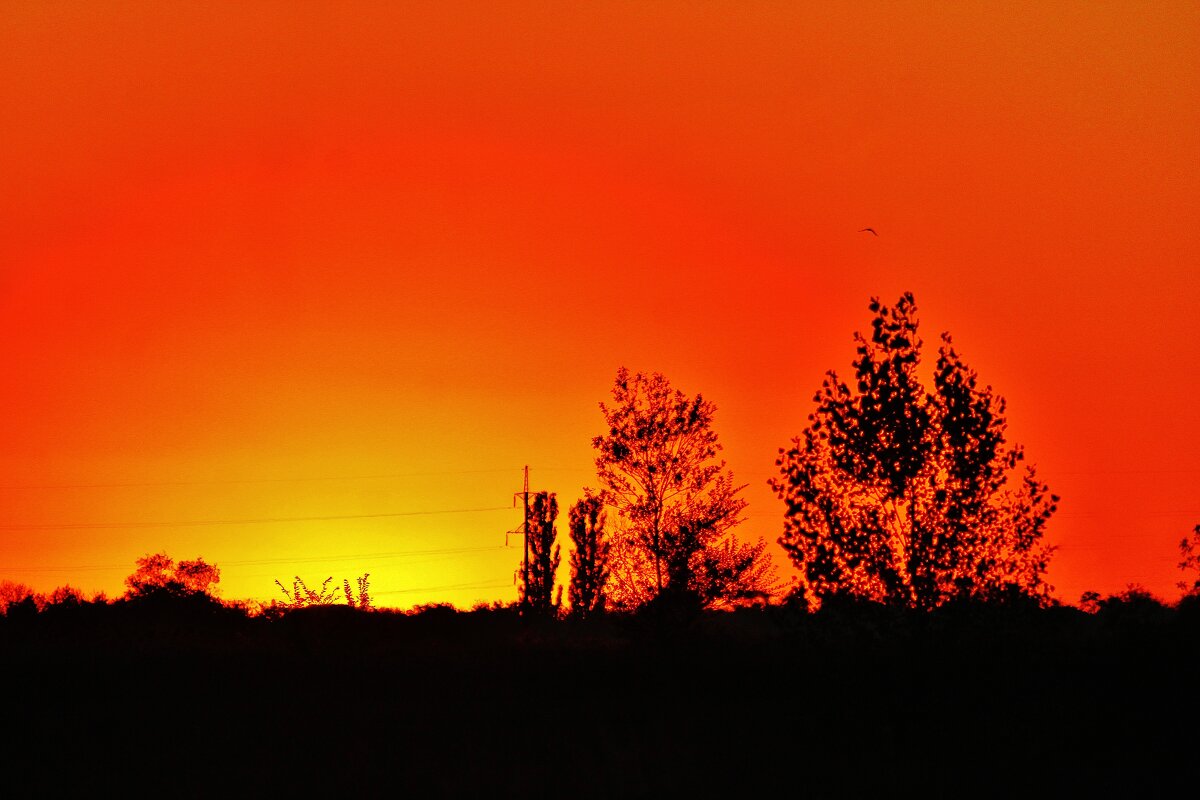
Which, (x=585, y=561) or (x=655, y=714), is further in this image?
(x=585, y=561)

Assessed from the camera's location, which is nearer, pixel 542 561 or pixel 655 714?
pixel 655 714

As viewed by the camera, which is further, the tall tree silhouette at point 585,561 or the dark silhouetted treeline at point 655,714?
the tall tree silhouette at point 585,561

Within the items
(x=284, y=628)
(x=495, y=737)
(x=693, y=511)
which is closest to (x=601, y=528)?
→ (x=284, y=628)

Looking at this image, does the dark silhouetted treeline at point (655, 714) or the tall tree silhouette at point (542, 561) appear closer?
the dark silhouetted treeline at point (655, 714)

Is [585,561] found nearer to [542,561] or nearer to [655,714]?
[542,561]

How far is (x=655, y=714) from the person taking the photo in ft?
124

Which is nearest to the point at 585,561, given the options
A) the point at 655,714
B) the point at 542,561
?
the point at 542,561

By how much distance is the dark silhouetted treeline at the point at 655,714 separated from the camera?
3275 cm

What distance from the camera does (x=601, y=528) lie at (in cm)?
9131

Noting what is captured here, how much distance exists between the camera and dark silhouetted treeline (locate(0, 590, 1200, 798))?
1289 inches

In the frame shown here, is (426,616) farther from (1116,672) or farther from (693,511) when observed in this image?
(1116,672)

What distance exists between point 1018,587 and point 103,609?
2317 inches

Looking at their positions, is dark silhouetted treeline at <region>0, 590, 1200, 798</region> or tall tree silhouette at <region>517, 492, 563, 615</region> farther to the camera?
tall tree silhouette at <region>517, 492, 563, 615</region>

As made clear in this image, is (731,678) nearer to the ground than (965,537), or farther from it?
nearer to the ground
